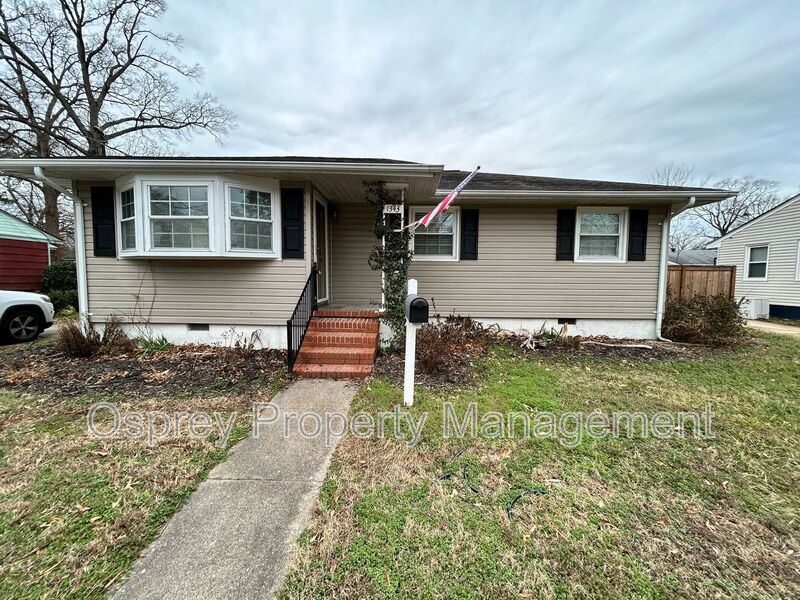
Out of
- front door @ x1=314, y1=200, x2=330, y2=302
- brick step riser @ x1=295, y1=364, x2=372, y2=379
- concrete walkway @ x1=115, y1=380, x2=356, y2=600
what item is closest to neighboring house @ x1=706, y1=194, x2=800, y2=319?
brick step riser @ x1=295, y1=364, x2=372, y2=379

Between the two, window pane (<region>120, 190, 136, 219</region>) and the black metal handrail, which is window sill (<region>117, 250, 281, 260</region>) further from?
the black metal handrail

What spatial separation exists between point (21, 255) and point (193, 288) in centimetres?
1030

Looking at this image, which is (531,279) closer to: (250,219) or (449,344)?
(449,344)

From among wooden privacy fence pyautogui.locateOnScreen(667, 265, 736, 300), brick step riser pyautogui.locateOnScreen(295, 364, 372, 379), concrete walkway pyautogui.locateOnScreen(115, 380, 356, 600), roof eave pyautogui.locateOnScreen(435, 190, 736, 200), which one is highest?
roof eave pyautogui.locateOnScreen(435, 190, 736, 200)

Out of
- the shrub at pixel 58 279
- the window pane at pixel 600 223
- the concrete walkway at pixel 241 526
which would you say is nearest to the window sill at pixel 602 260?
the window pane at pixel 600 223

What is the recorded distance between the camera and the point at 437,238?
23.0 feet

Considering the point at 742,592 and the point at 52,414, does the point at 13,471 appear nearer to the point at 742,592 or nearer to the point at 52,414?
the point at 52,414

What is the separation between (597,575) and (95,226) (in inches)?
319

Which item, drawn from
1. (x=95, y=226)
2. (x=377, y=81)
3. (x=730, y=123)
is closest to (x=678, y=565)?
(x=95, y=226)

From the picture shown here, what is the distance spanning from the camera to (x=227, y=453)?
8.95ft

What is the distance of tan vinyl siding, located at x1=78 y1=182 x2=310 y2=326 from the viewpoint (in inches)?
228

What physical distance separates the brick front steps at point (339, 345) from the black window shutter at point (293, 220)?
3.87ft

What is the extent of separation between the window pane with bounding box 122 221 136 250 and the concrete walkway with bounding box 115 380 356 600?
4.75 m

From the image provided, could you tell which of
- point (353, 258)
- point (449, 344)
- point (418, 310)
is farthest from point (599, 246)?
point (418, 310)
